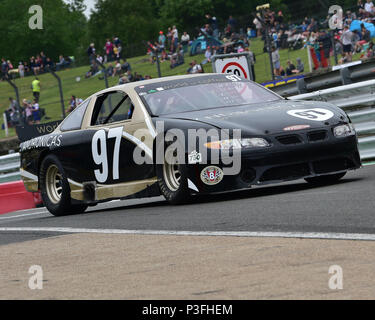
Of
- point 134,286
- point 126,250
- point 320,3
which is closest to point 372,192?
point 126,250

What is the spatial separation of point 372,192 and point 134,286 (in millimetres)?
3853

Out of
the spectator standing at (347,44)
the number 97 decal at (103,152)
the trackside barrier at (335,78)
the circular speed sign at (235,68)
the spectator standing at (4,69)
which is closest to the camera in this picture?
the number 97 decal at (103,152)

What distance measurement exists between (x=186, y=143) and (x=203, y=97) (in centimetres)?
127

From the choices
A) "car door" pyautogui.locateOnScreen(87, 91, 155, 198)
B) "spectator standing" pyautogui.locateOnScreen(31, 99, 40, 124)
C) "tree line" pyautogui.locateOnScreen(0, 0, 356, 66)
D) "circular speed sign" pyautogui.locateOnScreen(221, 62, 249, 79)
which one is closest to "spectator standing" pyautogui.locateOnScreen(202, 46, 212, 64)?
"spectator standing" pyautogui.locateOnScreen(31, 99, 40, 124)

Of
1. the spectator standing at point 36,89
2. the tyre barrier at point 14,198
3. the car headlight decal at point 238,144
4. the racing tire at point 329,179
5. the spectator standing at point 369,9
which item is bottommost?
the tyre barrier at point 14,198

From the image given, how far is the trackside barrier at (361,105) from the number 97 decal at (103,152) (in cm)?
453

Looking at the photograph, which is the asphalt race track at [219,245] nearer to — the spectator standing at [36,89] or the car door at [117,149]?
the car door at [117,149]

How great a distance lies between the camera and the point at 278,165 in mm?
8867

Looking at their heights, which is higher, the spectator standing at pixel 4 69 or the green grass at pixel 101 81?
the spectator standing at pixel 4 69

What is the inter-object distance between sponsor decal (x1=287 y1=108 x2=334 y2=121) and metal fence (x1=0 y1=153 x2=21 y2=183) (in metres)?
9.04

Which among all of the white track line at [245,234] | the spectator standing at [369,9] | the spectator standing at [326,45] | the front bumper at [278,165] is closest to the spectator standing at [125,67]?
the spectator standing at [326,45]

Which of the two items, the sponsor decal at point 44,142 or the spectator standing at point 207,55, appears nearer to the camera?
the sponsor decal at point 44,142

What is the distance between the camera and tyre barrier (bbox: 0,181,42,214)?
51.6ft

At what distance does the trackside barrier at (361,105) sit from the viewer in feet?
43.9
